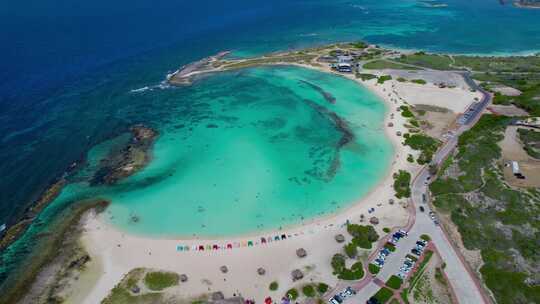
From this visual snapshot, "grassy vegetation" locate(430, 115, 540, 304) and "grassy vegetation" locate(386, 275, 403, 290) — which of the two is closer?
"grassy vegetation" locate(430, 115, 540, 304)

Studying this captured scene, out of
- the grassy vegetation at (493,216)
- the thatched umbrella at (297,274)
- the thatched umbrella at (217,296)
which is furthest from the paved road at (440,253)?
the thatched umbrella at (217,296)

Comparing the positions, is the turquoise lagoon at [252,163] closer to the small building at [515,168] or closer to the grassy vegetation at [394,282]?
the grassy vegetation at [394,282]

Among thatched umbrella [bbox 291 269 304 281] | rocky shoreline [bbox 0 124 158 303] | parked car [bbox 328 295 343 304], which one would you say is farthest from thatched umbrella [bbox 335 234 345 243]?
rocky shoreline [bbox 0 124 158 303]

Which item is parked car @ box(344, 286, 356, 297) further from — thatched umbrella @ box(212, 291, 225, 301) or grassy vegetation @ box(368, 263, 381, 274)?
thatched umbrella @ box(212, 291, 225, 301)

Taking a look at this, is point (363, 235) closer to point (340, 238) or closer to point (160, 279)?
point (340, 238)

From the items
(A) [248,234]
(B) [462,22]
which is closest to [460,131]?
(A) [248,234]

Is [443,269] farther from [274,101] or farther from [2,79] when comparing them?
[2,79]
